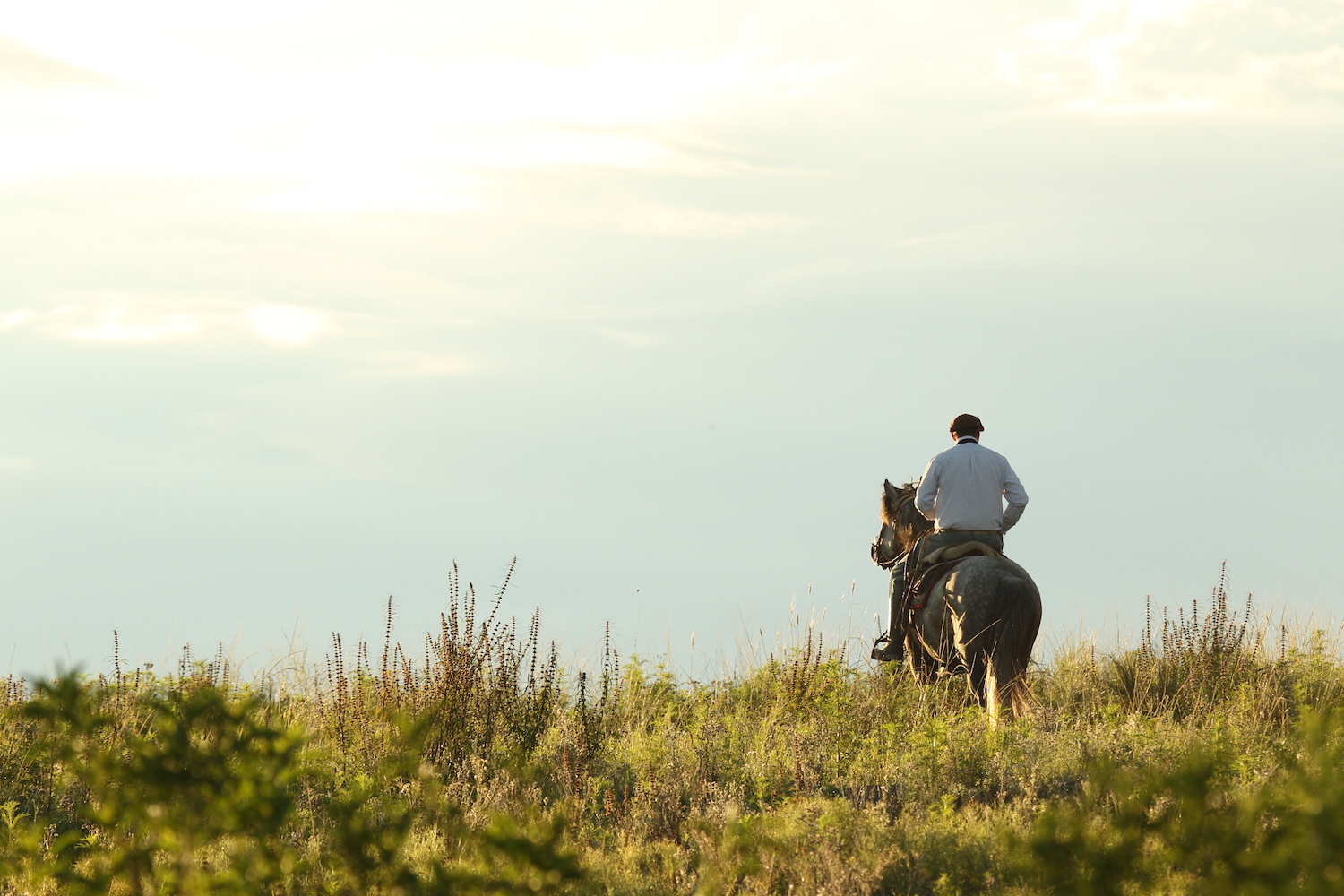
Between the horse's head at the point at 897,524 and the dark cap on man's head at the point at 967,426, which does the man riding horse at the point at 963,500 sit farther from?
the horse's head at the point at 897,524

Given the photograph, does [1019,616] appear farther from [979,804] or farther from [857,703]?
[979,804]

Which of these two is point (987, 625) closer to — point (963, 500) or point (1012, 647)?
point (1012, 647)

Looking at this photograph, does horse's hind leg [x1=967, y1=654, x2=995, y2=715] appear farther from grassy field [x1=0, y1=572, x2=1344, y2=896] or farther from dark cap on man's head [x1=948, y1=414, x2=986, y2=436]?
dark cap on man's head [x1=948, y1=414, x2=986, y2=436]

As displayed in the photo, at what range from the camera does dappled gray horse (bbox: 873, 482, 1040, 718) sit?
10062mm

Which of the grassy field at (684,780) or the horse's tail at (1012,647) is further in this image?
the horse's tail at (1012,647)

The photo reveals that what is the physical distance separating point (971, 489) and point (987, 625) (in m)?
1.39

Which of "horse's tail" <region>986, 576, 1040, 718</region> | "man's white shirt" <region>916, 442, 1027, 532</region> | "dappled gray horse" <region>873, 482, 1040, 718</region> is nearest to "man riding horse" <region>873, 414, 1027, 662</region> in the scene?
"man's white shirt" <region>916, 442, 1027, 532</region>

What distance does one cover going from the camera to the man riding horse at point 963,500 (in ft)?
35.6

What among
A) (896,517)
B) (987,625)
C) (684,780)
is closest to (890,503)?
(896,517)

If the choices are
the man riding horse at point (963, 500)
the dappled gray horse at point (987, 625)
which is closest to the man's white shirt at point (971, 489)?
the man riding horse at point (963, 500)

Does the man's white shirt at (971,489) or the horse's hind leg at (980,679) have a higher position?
the man's white shirt at (971,489)

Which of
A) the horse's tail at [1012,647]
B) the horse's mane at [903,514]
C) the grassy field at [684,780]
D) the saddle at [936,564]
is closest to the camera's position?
the grassy field at [684,780]

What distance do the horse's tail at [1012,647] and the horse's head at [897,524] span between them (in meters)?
1.89

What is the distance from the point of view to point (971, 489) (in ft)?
35.5
